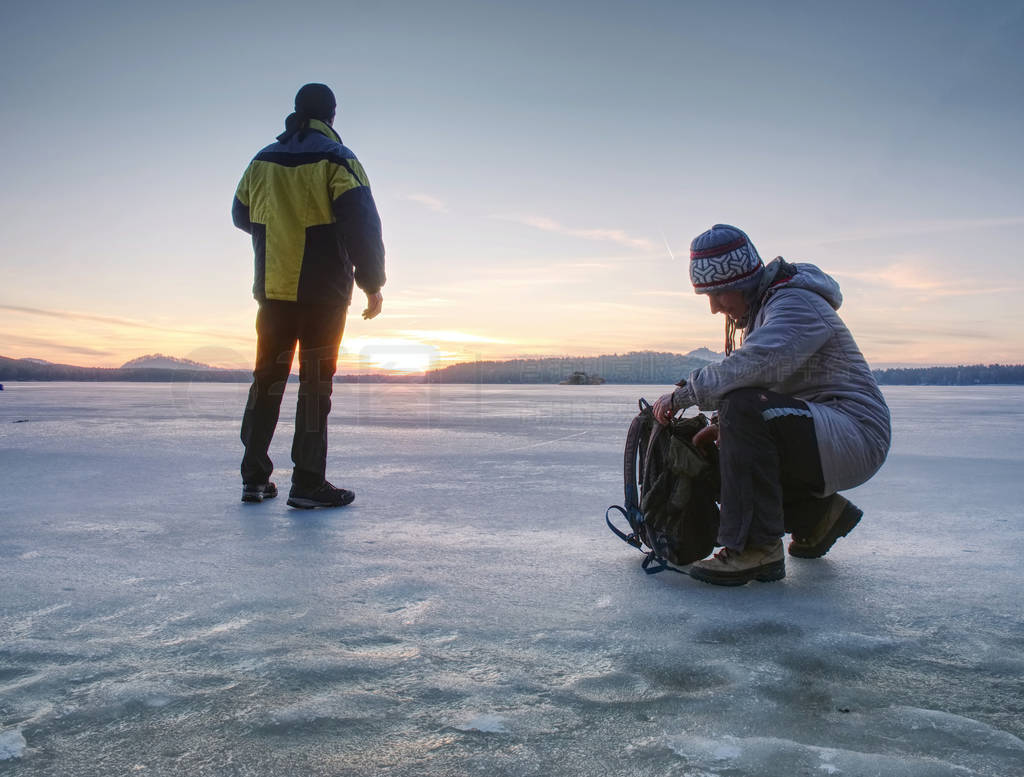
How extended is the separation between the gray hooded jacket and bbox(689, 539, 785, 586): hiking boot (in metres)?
0.26

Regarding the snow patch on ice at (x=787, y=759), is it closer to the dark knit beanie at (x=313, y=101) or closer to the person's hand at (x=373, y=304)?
the person's hand at (x=373, y=304)

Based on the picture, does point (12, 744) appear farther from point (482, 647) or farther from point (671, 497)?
point (671, 497)

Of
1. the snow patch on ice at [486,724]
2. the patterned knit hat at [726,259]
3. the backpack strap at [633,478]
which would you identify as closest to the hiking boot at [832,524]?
the backpack strap at [633,478]

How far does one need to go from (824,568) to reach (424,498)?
185 cm

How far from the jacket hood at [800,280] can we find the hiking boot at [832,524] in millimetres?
647

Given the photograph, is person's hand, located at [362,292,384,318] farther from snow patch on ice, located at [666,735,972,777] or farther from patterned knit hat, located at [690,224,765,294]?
snow patch on ice, located at [666,735,972,777]

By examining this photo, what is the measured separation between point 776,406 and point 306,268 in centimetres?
224

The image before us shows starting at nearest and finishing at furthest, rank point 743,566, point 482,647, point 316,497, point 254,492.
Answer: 1. point 482,647
2. point 743,566
3. point 316,497
4. point 254,492

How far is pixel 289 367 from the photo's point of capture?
3465 mm

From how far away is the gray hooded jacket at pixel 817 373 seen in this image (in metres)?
2.08

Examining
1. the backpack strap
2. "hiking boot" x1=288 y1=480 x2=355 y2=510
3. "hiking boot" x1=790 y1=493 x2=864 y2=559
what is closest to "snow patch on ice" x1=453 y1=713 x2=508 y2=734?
the backpack strap

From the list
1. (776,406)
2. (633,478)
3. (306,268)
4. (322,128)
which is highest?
(322,128)

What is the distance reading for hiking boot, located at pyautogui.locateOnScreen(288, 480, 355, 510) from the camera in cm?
320

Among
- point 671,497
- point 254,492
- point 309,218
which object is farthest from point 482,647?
point 309,218
